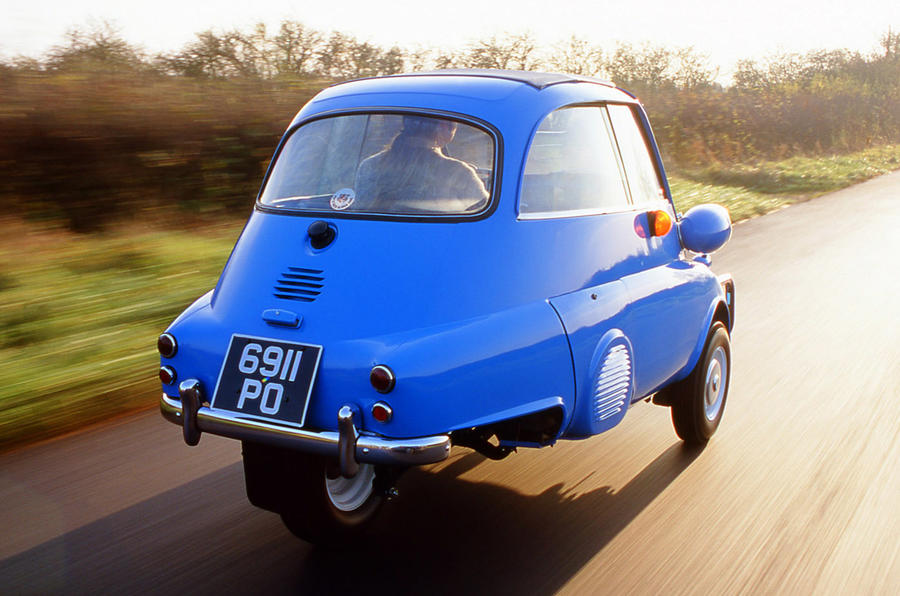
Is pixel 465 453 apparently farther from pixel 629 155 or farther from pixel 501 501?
pixel 629 155

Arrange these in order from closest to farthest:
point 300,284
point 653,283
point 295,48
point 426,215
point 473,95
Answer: point 300,284 < point 426,215 < point 473,95 < point 653,283 < point 295,48

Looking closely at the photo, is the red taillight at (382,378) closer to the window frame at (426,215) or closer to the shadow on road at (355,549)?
the window frame at (426,215)

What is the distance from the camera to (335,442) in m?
3.16

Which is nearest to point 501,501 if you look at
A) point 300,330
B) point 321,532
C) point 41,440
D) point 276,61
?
point 321,532

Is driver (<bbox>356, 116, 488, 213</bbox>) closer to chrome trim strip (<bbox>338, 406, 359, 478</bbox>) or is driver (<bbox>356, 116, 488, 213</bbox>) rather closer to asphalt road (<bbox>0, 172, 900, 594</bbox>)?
chrome trim strip (<bbox>338, 406, 359, 478</bbox>)

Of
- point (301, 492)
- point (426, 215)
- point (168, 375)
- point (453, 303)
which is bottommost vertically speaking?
point (301, 492)

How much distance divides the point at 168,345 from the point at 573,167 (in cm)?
193

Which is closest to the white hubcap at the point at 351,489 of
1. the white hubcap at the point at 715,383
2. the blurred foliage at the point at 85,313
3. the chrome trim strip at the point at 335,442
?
the chrome trim strip at the point at 335,442

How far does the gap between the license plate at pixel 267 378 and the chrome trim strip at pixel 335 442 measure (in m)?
0.05

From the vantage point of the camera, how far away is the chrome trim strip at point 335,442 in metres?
3.14

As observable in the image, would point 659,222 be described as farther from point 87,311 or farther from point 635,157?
point 87,311

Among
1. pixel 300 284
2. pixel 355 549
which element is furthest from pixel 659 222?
pixel 355 549

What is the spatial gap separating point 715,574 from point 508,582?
2.70 ft

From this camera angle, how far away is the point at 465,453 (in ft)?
16.3
